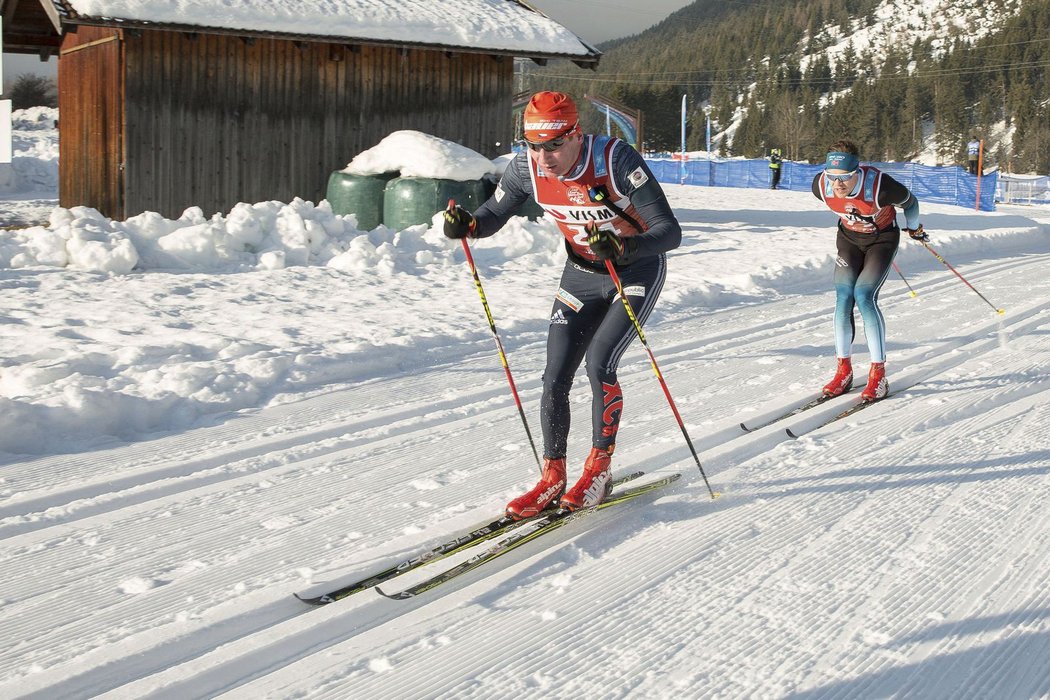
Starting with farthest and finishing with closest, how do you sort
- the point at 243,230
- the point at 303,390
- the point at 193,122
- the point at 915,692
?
the point at 193,122
the point at 243,230
the point at 303,390
the point at 915,692

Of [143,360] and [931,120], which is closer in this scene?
[143,360]

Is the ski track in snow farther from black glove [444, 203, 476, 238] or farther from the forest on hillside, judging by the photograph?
the forest on hillside

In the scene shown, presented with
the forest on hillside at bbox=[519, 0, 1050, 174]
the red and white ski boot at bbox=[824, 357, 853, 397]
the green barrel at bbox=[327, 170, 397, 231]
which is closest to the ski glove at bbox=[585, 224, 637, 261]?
the red and white ski boot at bbox=[824, 357, 853, 397]

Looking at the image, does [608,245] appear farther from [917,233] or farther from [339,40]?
[339,40]

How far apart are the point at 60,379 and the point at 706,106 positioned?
521 feet

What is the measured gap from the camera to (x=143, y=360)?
6.64 metres

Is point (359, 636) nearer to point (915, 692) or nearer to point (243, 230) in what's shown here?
point (915, 692)

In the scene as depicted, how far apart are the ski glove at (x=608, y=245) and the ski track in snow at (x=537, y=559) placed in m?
1.19

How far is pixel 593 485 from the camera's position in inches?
170

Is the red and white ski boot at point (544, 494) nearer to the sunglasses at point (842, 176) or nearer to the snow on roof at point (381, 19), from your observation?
the sunglasses at point (842, 176)

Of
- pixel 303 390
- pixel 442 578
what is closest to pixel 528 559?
pixel 442 578

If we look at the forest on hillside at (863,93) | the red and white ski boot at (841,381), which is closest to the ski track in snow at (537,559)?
the red and white ski boot at (841,381)

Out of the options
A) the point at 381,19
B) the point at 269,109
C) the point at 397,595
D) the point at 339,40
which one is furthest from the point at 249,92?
the point at 397,595

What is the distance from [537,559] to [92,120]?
45.1 ft
